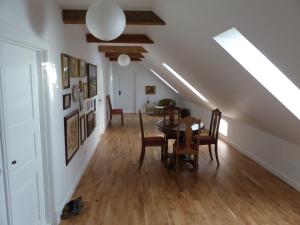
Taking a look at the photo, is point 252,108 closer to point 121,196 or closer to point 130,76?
point 121,196

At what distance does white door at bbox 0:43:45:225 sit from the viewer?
177cm

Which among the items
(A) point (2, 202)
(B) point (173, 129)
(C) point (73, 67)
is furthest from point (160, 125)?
(A) point (2, 202)

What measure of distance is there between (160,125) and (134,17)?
199 cm

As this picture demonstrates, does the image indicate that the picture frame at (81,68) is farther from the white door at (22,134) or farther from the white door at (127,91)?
the white door at (127,91)

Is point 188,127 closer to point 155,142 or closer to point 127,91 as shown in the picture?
point 155,142

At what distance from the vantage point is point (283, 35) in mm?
1564

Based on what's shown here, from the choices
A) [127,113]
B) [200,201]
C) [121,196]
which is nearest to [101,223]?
[121,196]

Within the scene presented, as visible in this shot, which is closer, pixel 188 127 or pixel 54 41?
pixel 54 41

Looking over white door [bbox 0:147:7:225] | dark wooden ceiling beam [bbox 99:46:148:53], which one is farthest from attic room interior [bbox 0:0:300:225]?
dark wooden ceiling beam [bbox 99:46:148:53]

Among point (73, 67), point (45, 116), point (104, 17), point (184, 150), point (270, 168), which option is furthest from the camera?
point (270, 168)

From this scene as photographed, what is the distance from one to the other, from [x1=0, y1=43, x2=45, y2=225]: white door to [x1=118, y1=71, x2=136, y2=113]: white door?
868cm

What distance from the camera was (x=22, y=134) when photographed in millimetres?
2025

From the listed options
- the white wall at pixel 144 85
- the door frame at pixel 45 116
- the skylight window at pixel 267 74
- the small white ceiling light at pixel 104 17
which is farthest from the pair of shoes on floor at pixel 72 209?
the white wall at pixel 144 85

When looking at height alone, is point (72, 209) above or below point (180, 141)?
below
